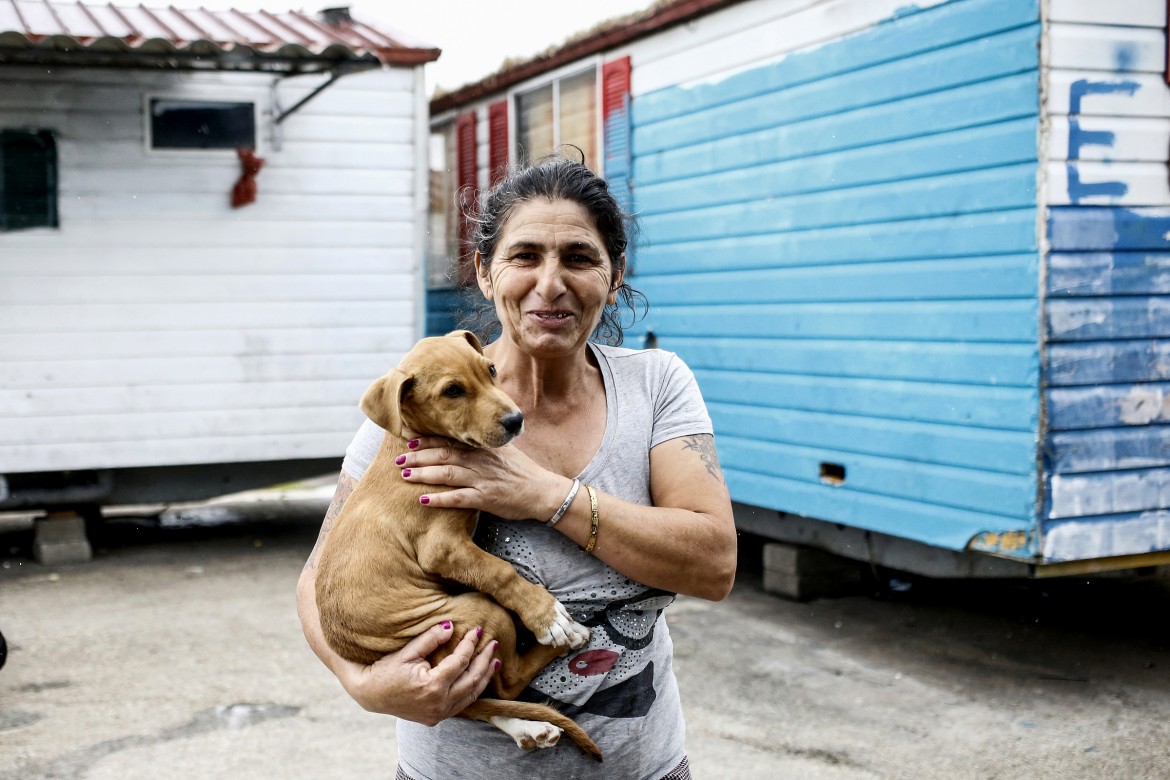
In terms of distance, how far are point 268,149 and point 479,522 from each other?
7.52 metres

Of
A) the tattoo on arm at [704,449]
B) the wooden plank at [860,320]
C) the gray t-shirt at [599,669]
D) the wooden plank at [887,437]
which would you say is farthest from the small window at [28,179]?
the tattoo on arm at [704,449]

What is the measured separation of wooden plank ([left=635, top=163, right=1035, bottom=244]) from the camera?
5.42m

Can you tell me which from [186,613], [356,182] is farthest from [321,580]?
[356,182]

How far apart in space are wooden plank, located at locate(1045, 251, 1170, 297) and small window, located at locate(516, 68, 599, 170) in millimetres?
4159

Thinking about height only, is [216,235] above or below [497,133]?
below

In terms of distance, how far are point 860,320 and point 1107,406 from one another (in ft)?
4.81

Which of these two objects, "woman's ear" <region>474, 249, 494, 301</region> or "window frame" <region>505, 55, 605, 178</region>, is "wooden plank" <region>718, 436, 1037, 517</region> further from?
"woman's ear" <region>474, 249, 494, 301</region>

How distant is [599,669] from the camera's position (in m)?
2.05

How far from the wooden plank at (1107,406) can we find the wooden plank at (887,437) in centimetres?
19

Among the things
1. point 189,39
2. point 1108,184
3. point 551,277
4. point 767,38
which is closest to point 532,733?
point 551,277

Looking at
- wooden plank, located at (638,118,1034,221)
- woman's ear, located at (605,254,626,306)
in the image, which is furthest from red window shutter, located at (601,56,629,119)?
woman's ear, located at (605,254,626,306)

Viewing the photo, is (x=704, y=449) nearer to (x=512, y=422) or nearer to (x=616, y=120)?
(x=512, y=422)

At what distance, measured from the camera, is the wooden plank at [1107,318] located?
5.22 m

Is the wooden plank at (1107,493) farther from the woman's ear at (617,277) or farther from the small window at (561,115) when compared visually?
the small window at (561,115)
